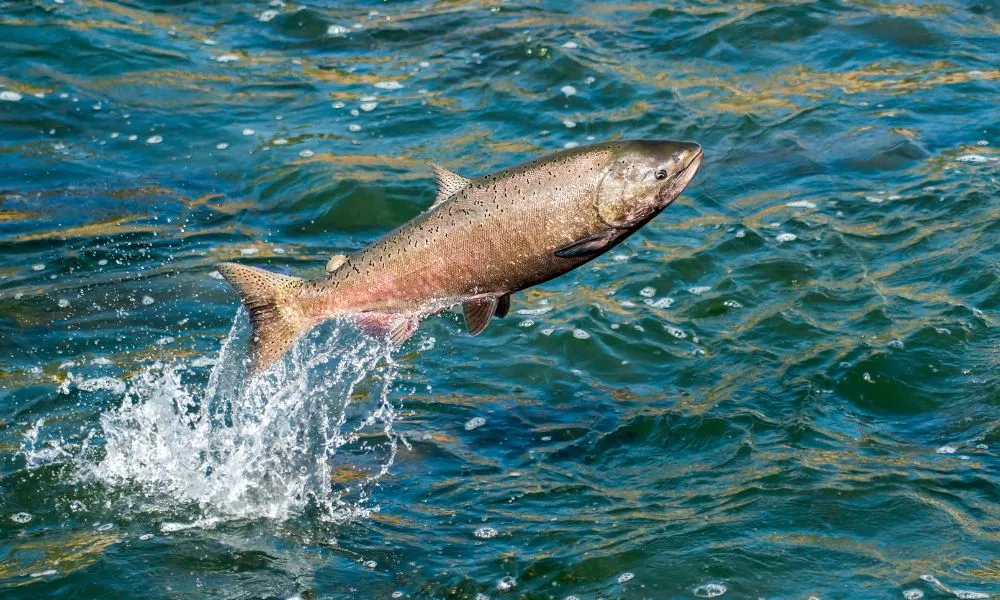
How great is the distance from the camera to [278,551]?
5.78m

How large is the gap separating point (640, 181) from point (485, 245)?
640 mm

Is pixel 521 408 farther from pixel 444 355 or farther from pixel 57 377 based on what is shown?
pixel 57 377

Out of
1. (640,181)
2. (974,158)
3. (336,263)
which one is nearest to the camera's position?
(640,181)

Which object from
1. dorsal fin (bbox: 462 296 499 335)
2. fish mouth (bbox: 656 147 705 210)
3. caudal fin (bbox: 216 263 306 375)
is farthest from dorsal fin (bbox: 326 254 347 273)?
fish mouth (bbox: 656 147 705 210)

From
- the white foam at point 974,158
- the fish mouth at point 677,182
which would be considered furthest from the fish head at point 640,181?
the white foam at point 974,158

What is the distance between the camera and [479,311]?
17.3 ft

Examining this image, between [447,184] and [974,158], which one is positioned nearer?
[447,184]

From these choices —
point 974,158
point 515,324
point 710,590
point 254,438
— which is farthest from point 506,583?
point 974,158

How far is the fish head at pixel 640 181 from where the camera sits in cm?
503

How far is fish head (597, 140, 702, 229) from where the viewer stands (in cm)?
503

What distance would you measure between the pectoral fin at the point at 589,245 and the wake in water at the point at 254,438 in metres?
1.17

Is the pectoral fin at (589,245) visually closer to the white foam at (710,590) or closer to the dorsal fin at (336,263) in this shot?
the dorsal fin at (336,263)

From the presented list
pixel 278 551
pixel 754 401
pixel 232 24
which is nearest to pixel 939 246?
pixel 754 401

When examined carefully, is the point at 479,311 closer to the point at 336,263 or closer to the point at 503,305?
the point at 503,305
